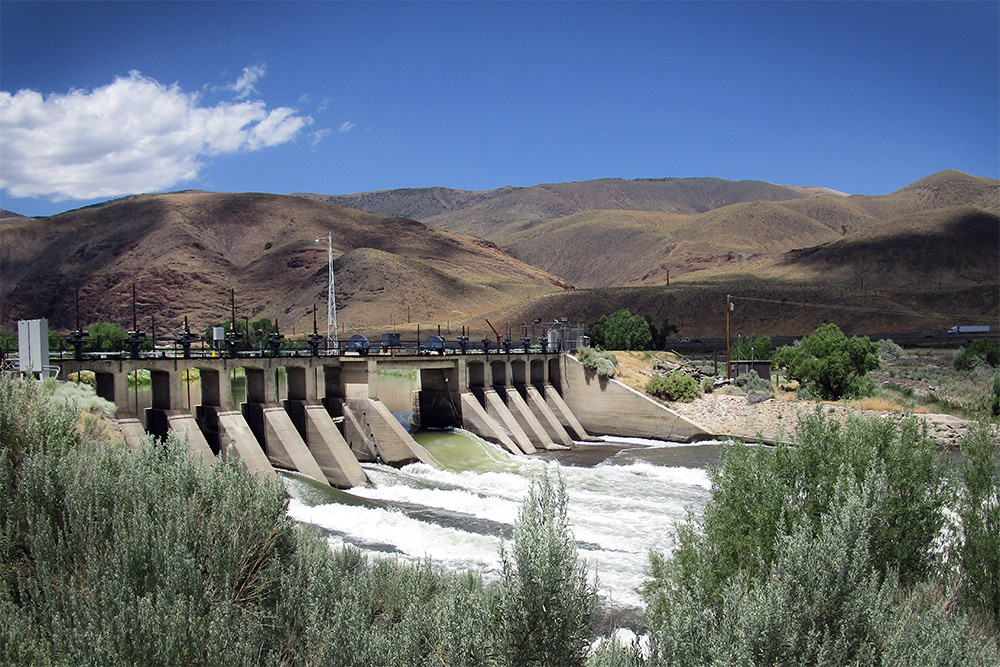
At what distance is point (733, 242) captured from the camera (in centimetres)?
17138

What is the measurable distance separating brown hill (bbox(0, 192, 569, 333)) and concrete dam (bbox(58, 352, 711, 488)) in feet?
217

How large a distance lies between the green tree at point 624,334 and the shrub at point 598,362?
743 inches

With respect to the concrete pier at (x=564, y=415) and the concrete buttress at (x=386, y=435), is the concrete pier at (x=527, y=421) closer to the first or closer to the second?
the concrete pier at (x=564, y=415)

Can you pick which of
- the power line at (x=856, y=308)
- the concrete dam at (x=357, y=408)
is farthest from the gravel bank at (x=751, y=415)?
the power line at (x=856, y=308)

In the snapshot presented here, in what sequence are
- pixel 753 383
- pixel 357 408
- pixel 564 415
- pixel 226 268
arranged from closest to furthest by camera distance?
pixel 357 408
pixel 564 415
pixel 753 383
pixel 226 268

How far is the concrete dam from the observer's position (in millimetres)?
24734

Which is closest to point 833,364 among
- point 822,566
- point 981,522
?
point 981,522

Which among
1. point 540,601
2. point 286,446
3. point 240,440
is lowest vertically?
point 286,446

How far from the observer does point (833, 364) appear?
139 ft

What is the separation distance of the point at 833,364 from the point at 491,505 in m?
27.0

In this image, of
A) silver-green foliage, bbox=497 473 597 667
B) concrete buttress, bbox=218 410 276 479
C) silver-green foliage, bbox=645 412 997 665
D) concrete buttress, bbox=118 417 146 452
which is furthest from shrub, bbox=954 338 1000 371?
silver-green foliage, bbox=497 473 597 667

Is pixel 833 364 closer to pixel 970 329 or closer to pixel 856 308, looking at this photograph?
pixel 970 329

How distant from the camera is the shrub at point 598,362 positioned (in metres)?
41.2

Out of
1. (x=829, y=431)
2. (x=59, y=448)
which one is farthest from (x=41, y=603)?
(x=829, y=431)
